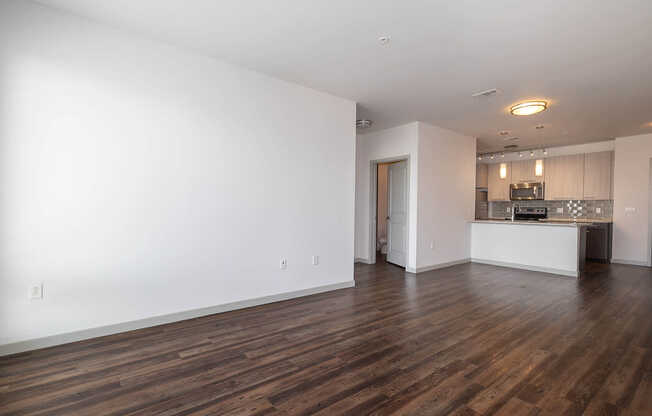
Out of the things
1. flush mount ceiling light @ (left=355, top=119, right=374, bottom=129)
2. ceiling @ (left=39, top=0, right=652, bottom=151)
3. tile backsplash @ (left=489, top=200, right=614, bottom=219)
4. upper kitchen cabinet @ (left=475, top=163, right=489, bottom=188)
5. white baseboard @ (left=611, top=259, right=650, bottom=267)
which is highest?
ceiling @ (left=39, top=0, right=652, bottom=151)

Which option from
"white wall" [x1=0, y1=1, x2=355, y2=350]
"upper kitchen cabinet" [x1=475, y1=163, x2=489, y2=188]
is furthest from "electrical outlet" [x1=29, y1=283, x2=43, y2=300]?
"upper kitchen cabinet" [x1=475, y1=163, x2=489, y2=188]

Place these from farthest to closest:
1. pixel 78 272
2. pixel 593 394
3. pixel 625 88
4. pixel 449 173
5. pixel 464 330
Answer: pixel 449 173, pixel 625 88, pixel 464 330, pixel 78 272, pixel 593 394

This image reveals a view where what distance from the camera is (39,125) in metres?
2.62

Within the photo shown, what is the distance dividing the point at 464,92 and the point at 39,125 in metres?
4.76

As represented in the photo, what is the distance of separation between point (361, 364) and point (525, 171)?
27.0 feet

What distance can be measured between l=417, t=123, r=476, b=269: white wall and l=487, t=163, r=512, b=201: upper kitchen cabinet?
95.0 inches

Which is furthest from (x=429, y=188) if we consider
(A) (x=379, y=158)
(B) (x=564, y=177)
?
(B) (x=564, y=177)

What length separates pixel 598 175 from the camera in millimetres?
7383

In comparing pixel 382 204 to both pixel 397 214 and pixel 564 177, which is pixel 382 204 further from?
pixel 564 177

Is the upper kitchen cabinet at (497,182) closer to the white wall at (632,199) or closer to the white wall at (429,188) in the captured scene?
the white wall at (632,199)

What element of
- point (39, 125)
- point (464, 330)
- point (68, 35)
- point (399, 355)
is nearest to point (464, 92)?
point (464, 330)

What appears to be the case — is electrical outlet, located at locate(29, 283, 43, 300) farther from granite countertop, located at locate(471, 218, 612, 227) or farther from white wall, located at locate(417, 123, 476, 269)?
granite countertop, located at locate(471, 218, 612, 227)

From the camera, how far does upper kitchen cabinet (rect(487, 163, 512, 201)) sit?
28.9ft

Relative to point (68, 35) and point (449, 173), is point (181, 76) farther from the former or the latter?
point (449, 173)
